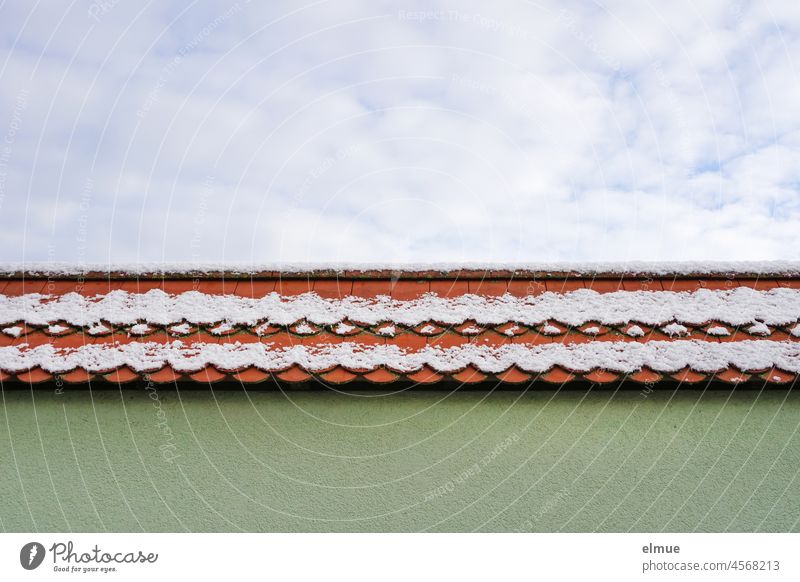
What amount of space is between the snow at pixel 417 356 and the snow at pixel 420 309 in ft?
0.63

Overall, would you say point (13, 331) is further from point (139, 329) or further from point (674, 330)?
point (674, 330)

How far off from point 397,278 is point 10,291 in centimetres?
246

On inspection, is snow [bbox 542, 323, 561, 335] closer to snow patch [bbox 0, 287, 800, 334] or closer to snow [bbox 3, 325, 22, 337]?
snow patch [bbox 0, 287, 800, 334]

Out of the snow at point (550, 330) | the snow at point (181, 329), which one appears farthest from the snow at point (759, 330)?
the snow at point (181, 329)

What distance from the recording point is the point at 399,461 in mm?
2824

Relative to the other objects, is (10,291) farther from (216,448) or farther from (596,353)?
(596,353)

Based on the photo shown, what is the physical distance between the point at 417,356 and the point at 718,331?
174 centimetres

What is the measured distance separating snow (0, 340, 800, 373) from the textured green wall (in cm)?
20

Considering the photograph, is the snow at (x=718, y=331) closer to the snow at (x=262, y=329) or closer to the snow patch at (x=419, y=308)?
the snow patch at (x=419, y=308)

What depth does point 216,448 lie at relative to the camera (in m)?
2.84

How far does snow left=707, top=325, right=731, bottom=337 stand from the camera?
3.06 m

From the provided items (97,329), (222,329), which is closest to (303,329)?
(222,329)
